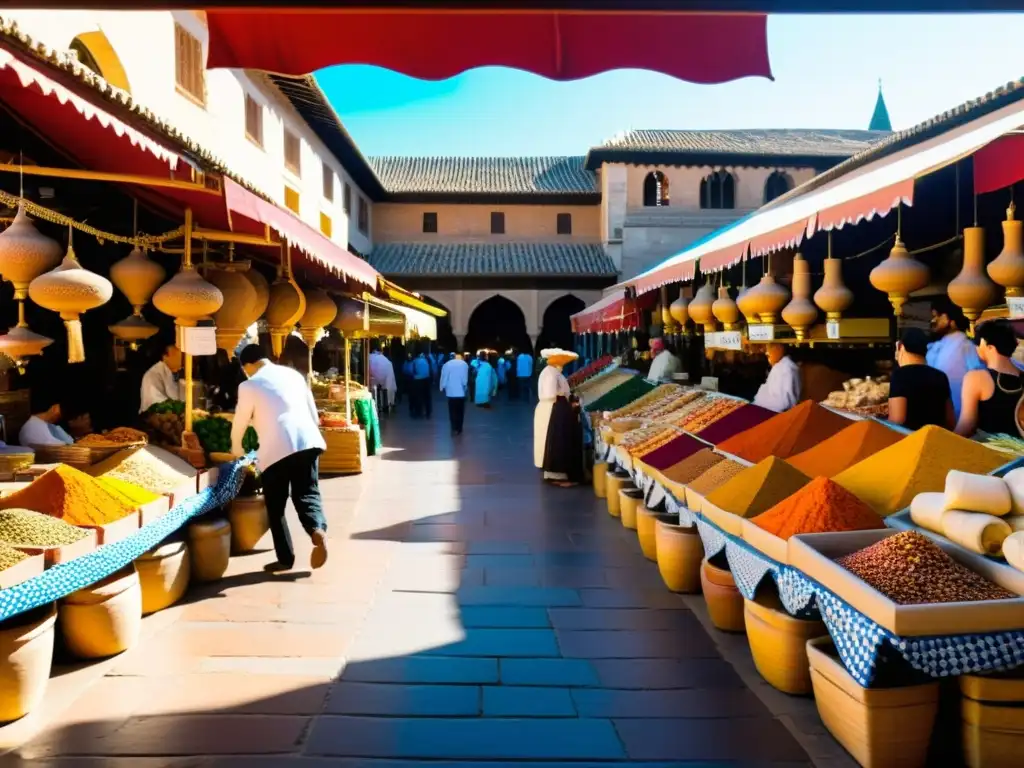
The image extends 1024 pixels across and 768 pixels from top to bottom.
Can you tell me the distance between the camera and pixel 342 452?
906cm

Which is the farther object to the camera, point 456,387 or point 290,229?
point 456,387

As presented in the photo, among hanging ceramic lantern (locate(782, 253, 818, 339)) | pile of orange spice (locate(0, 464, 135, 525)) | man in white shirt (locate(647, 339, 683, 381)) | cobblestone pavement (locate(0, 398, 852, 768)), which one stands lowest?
cobblestone pavement (locate(0, 398, 852, 768))

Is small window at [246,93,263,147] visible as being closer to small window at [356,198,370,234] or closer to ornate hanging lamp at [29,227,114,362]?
small window at [356,198,370,234]

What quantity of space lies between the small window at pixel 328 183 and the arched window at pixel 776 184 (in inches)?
493

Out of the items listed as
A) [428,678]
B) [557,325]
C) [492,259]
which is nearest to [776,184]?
[557,325]

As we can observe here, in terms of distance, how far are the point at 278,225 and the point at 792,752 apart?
3658 millimetres

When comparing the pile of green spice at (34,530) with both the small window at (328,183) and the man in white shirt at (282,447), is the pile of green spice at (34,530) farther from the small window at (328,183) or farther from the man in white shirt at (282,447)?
the small window at (328,183)

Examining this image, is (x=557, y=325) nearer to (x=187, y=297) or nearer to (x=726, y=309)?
(x=726, y=309)

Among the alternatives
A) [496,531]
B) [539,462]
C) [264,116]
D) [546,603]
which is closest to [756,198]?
[264,116]

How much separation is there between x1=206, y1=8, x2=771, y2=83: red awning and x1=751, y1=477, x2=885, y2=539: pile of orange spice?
1724 mm

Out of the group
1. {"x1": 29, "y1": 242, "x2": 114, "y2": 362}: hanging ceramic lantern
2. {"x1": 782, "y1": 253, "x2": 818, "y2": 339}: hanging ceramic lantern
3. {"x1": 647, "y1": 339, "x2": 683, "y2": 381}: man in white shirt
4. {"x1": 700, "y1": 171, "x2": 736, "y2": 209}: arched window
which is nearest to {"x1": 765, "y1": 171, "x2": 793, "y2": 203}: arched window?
{"x1": 700, "y1": 171, "x2": 736, "y2": 209}: arched window

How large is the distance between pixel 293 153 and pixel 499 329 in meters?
12.3

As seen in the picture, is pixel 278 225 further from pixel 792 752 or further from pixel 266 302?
pixel 792 752

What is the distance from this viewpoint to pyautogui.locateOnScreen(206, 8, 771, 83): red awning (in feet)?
7.18
